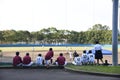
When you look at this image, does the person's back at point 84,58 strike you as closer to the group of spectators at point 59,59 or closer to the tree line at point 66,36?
the group of spectators at point 59,59

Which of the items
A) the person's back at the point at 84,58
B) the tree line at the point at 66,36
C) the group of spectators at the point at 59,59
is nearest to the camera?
the group of spectators at the point at 59,59

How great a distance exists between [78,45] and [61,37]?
412 cm

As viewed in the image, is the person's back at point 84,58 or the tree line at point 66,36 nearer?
the person's back at point 84,58

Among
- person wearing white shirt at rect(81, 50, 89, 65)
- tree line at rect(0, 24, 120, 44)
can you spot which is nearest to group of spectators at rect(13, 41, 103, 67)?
person wearing white shirt at rect(81, 50, 89, 65)

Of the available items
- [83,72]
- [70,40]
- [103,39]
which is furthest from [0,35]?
[83,72]

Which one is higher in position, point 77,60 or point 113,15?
point 113,15

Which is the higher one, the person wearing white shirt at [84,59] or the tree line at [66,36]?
the tree line at [66,36]

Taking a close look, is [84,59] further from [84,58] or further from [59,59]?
[59,59]

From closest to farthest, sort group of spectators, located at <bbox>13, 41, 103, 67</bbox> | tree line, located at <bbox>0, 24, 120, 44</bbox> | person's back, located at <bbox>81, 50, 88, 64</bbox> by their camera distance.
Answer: group of spectators, located at <bbox>13, 41, 103, 67</bbox> < person's back, located at <bbox>81, 50, 88, 64</bbox> < tree line, located at <bbox>0, 24, 120, 44</bbox>

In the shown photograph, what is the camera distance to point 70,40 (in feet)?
155

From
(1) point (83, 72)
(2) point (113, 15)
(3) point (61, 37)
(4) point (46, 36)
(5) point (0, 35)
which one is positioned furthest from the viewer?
(4) point (46, 36)

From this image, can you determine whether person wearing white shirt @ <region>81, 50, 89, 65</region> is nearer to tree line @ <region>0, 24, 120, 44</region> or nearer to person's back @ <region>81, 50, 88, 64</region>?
person's back @ <region>81, 50, 88, 64</region>

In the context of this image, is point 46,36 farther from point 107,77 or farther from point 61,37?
point 107,77

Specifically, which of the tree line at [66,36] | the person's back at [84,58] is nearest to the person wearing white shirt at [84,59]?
the person's back at [84,58]
